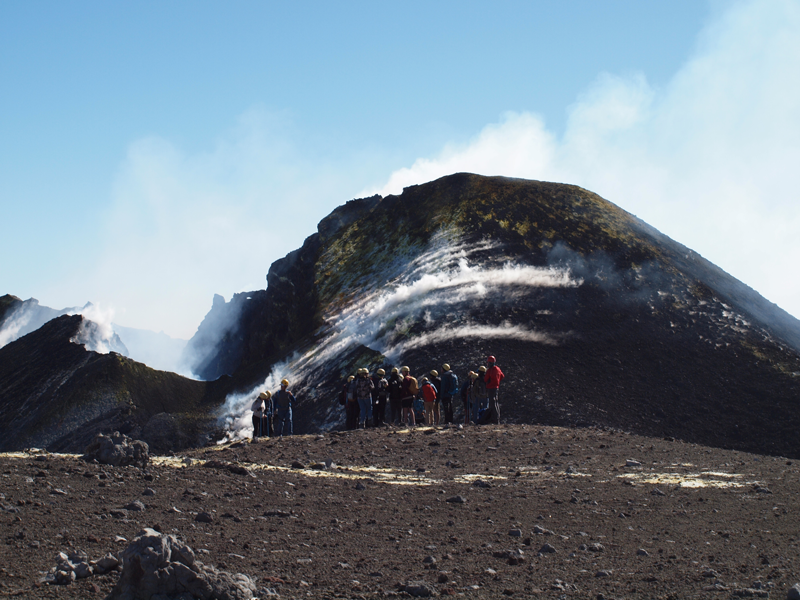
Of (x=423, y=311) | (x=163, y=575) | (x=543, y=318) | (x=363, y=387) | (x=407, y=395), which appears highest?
(x=423, y=311)

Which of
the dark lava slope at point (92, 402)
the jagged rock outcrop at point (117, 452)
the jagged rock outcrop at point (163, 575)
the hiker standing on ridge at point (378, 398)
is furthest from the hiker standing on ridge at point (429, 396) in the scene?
the jagged rock outcrop at point (163, 575)

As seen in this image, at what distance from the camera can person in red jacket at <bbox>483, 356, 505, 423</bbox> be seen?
936 inches

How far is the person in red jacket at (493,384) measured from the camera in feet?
78.0

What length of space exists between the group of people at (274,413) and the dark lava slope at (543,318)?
319 inches

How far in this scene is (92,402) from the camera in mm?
41406

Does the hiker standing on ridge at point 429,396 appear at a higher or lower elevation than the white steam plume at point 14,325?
Result: lower

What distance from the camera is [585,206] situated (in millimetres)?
51906

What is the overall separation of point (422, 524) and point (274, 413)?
48.3 ft

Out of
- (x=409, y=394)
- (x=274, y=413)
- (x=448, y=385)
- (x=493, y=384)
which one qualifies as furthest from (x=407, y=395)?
(x=274, y=413)

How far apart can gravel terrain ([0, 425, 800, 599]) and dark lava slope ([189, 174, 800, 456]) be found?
A: 13220mm

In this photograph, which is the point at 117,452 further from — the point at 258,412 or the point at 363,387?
the point at 363,387

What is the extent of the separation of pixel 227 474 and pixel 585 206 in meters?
43.4

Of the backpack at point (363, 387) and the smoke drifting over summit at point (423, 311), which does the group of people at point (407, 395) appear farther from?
the smoke drifting over summit at point (423, 311)

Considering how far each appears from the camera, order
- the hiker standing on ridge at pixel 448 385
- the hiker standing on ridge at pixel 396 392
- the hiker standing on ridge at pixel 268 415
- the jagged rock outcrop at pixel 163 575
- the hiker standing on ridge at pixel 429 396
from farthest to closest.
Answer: the hiker standing on ridge at pixel 396 392 < the hiker standing on ridge at pixel 429 396 < the hiker standing on ridge at pixel 268 415 < the hiker standing on ridge at pixel 448 385 < the jagged rock outcrop at pixel 163 575
